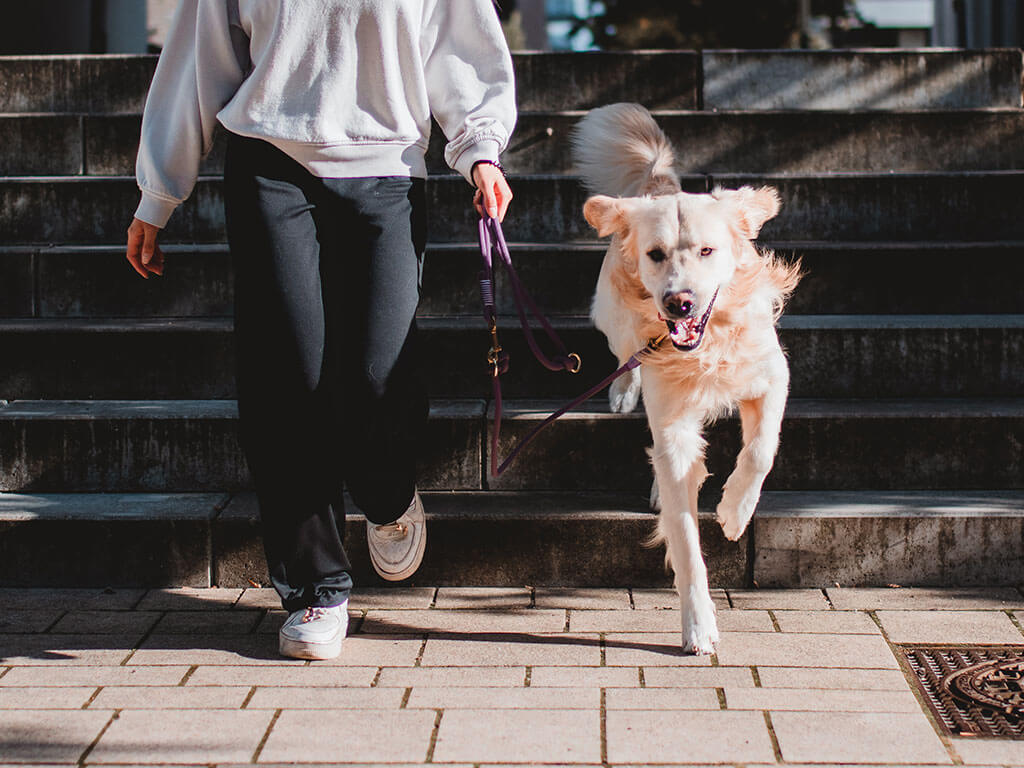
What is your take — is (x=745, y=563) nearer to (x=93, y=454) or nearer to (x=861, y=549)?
(x=861, y=549)

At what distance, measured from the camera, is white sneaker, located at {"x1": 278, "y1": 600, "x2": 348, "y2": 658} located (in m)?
3.04

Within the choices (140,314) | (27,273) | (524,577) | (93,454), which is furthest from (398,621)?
(27,273)

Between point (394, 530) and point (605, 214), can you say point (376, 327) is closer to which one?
point (394, 530)

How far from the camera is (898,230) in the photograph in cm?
512

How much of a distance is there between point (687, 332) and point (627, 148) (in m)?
1.37

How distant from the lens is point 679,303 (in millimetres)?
3070

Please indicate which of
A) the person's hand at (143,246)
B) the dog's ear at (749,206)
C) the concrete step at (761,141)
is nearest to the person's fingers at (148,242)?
the person's hand at (143,246)

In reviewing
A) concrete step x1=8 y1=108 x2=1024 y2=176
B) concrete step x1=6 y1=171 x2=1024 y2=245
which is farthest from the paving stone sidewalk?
concrete step x1=8 y1=108 x2=1024 y2=176

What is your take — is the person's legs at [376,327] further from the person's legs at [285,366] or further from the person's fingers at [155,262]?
the person's fingers at [155,262]

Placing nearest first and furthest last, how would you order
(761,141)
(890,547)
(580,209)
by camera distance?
(890,547) → (580,209) → (761,141)

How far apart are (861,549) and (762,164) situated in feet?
8.01

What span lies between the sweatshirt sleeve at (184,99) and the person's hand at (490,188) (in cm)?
65

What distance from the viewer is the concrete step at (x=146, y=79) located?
590cm

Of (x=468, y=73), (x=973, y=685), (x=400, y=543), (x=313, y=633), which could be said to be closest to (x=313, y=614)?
(x=313, y=633)
